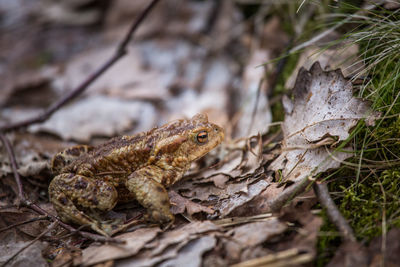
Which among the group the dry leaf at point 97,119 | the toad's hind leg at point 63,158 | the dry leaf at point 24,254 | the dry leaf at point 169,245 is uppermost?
the dry leaf at point 97,119

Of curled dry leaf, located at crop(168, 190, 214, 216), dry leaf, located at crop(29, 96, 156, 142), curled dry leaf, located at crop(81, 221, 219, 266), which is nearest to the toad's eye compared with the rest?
curled dry leaf, located at crop(168, 190, 214, 216)

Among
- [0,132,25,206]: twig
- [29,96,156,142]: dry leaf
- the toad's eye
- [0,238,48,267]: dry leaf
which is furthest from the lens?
[29,96,156,142]: dry leaf

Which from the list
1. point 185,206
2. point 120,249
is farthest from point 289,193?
point 120,249

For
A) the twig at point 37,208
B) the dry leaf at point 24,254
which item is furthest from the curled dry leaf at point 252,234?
the dry leaf at point 24,254

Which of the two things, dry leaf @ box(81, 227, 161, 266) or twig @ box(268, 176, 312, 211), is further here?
twig @ box(268, 176, 312, 211)

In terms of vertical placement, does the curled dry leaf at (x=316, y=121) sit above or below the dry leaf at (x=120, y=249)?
above

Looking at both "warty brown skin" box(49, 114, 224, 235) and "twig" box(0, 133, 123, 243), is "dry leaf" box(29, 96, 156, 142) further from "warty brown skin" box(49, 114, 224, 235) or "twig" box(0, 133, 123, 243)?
"warty brown skin" box(49, 114, 224, 235)

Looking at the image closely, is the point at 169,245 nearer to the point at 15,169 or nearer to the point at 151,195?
the point at 151,195

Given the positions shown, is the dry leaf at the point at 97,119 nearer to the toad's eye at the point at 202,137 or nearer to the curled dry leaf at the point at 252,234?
the toad's eye at the point at 202,137
